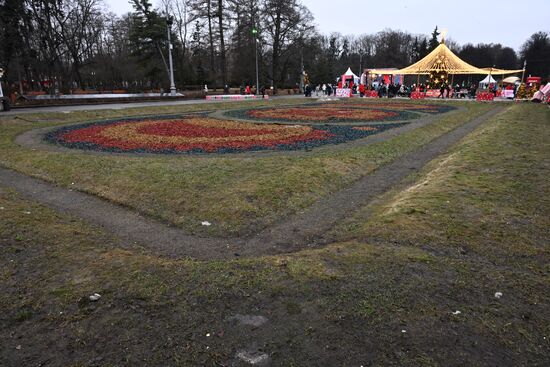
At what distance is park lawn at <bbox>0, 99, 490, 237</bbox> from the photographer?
24.1 ft

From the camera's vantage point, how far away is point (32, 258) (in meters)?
5.45

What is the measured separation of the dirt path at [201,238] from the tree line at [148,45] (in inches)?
1593

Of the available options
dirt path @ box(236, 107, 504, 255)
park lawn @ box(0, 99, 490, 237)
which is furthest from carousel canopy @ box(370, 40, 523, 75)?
dirt path @ box(236, 107, 504, 255)

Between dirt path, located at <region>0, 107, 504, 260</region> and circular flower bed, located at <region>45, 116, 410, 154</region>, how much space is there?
397 centimetres

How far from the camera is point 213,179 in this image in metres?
9.10

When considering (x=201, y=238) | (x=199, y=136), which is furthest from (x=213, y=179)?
(x=199, y=136)

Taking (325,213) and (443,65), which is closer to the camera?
(325,213)

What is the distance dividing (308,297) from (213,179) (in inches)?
209

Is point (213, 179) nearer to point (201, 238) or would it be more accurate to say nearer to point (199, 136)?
point (201, 238)

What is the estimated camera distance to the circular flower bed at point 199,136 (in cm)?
1374

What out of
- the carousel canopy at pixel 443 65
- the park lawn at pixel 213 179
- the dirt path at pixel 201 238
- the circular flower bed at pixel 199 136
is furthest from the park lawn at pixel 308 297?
the carousel canopy at pixel 443 65

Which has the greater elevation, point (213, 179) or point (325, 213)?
point (213, 179)

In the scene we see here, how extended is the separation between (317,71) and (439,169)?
77982 millimetres

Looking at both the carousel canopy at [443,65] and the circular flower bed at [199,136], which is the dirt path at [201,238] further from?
the carousel canopy at [443,65]
